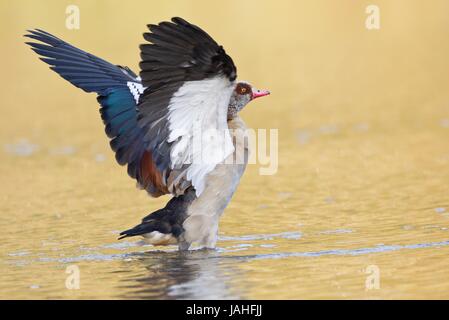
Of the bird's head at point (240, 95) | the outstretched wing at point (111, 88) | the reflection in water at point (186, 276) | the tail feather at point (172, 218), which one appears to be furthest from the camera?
the bird's head at point (240, 95)

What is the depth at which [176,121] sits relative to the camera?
9328mm

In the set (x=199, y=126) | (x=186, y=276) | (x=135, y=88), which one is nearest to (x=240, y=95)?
(x=135, y=88)

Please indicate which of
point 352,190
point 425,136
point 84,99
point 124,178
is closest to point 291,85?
point 84,99

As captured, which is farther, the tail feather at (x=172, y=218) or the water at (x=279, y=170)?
the tail feather at (x=172, y=218)

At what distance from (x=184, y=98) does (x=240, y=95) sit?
5.59ft

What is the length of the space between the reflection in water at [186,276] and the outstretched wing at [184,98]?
741mm

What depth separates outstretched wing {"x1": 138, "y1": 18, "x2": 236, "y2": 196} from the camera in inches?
348

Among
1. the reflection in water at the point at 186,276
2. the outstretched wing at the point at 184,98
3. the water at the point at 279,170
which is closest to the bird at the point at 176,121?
the outstretched wing at the point at 184,98

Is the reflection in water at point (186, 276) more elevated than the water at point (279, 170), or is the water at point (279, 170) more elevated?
the water at point (279, 170)

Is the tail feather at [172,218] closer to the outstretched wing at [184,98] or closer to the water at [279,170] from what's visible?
the water at [279,170]

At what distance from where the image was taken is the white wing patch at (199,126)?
9117 millimetres

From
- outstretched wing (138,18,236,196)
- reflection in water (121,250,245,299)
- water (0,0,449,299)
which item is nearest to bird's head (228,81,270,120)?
outstretched wing (138,18,236,196)

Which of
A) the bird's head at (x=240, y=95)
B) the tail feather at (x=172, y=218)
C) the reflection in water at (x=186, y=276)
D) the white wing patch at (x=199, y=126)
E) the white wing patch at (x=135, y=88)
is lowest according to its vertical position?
the reflection in water at (x=186, y=276)

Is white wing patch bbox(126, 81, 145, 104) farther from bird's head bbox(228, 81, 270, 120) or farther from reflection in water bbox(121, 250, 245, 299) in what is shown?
reflection in water bbox(121, 250, 245, 299)
